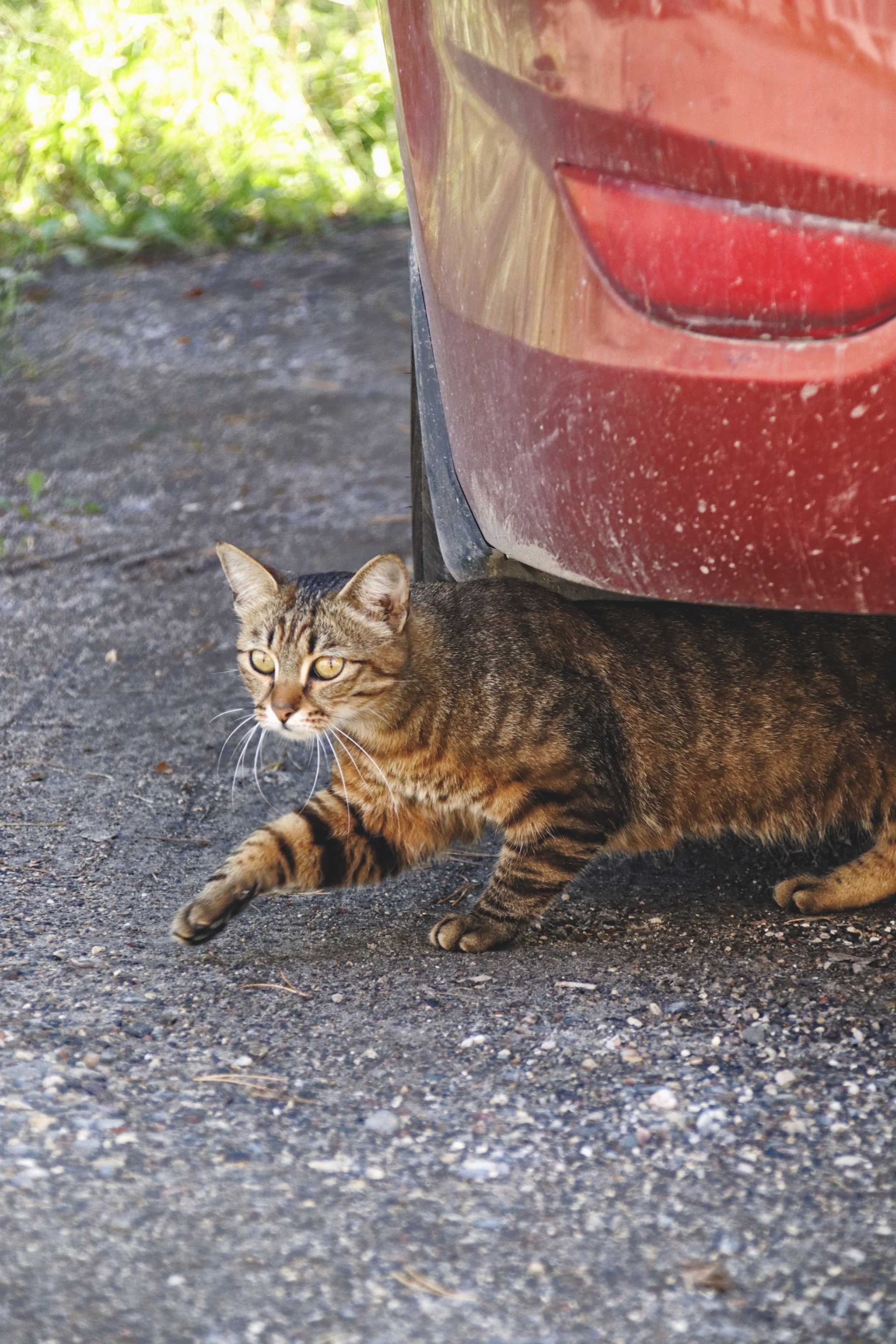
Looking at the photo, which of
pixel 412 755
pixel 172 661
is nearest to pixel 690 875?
pixel 412 755

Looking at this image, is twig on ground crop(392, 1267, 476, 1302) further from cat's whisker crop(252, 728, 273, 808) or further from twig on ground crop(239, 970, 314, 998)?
cat's whisker crop(252, 728, 273, 808)

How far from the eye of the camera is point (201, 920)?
9.92 feet

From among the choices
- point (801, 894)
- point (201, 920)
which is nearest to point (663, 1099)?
point (801, 894)

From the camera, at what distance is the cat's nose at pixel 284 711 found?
3287 mm

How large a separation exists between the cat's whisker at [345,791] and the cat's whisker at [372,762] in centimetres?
3

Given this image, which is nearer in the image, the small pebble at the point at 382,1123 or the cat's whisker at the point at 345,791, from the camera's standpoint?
the small pebble at the point at 382,1123

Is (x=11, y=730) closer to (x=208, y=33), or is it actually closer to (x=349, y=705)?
(x=349, y=705)

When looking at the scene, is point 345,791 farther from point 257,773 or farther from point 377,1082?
point 377,1082

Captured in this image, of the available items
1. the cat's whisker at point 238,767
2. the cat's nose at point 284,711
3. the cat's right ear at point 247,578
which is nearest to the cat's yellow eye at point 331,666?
the cat's nose at point 284,711

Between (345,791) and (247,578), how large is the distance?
567 millimetres

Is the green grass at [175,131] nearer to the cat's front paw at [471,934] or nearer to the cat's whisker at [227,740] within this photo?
the cat's whisker at [227,740]

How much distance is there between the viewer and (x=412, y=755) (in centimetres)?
330

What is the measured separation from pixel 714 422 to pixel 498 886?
1.34 meters

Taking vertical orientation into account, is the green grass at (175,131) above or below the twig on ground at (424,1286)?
above
